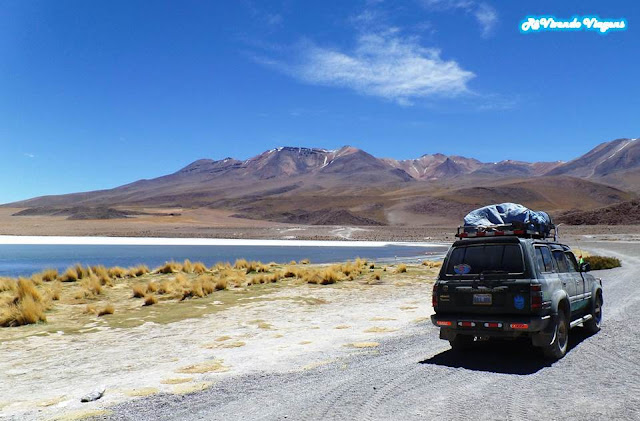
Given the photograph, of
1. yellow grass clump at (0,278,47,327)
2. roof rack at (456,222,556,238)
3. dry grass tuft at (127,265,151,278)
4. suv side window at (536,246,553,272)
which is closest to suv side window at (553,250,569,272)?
suv side window at (536,246,553,272)

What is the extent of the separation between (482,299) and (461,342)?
115 cm

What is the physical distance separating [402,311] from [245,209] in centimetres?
17262

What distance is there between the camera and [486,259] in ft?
27.2

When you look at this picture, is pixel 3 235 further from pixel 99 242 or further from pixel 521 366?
pixel 521 366

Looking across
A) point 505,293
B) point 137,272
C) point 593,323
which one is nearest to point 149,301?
point 137,272

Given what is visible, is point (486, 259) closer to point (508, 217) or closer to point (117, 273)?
point (508, 217)

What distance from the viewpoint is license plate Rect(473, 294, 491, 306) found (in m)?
7.94

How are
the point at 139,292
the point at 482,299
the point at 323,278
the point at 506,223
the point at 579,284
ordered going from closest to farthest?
1. the point at 482,299
2. the point at 579,284
3. the point at 506,223
4. the point at 139,292
5. the point at 323,278

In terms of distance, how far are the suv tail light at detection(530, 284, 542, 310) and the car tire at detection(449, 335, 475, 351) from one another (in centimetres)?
152

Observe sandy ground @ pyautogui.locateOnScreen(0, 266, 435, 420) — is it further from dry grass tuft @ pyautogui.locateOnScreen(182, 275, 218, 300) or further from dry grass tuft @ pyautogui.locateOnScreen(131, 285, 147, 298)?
dry grass tuft @ pyautogui.locateOnScreen(131, 285, 147, 298)

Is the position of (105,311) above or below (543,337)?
below

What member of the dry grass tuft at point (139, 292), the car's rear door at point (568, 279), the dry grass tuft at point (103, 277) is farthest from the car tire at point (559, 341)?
the dry grass tuft at point (103, 277)

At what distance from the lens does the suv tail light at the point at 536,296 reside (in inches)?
298

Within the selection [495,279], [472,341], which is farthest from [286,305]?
[495,279]
